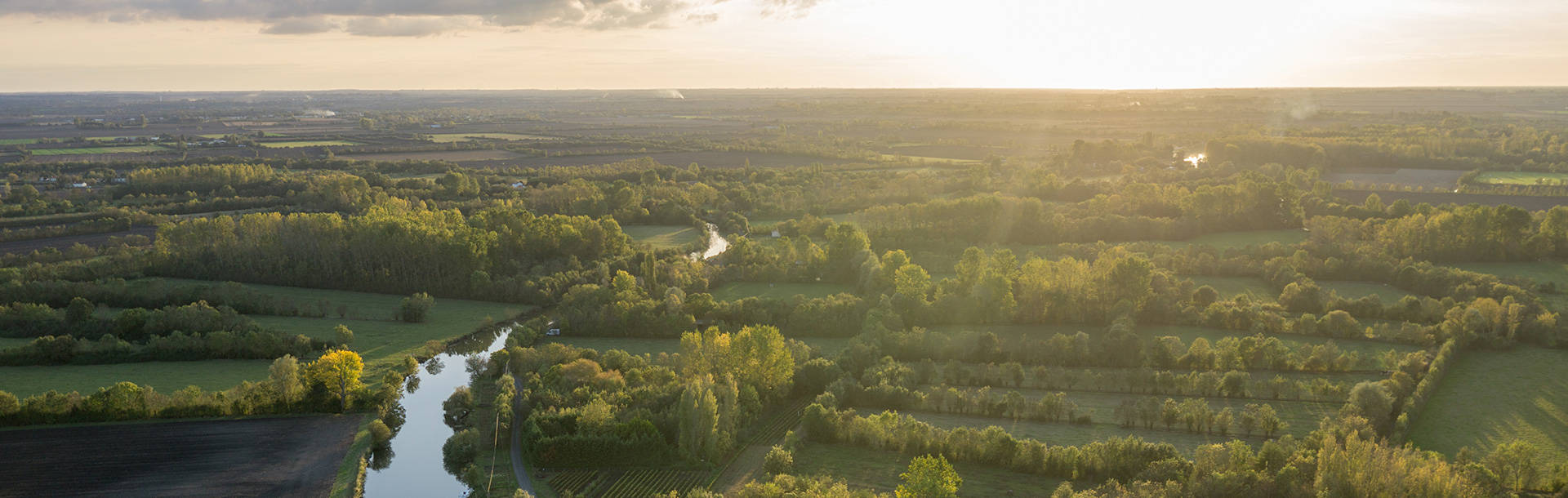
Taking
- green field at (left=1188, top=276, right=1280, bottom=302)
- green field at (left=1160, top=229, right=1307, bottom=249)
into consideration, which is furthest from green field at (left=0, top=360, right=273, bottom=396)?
green field at (left=1160, top=229, right=1307, bottom=249)

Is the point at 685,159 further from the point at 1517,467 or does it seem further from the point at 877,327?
the point at 1517,467

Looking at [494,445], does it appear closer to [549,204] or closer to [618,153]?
[549,204]

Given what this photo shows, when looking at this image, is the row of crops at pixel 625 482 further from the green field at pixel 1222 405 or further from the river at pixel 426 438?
the green field at pixel 1222 405

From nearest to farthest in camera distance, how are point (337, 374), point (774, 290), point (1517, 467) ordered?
point (1517, 467), point (337, 374), point (774, 290)

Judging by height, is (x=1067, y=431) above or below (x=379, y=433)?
above

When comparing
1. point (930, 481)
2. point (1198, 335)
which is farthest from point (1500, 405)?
point (930, 481)


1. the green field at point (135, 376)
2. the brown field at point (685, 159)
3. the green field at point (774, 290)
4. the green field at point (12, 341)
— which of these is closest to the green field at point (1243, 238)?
the green field at point (774, 290)
